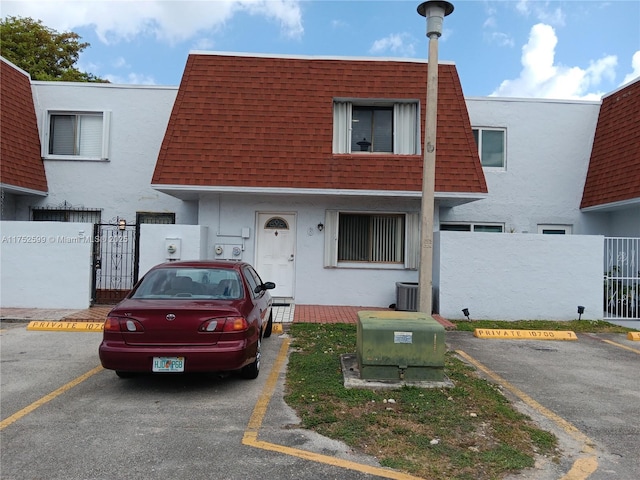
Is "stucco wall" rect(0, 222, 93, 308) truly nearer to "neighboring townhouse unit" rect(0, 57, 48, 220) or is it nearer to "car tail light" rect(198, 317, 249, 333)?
"neighboring townhouse unit" rect(0, 57, 48, 220)

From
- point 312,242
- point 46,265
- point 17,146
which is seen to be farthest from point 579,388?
point 17,146

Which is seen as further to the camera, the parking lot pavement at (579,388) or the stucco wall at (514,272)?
the stucco wall at (514,272)

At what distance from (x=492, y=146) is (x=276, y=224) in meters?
7.21

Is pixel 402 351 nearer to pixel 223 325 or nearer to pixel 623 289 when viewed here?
pixel 223 325

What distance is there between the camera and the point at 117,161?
44.3 ft

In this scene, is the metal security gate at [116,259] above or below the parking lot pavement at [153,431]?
above

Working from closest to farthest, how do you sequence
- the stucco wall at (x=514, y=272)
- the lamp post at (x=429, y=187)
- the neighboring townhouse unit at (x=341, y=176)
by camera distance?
the lamp post at (x=429, y=187)
the stucco wall at (x=514, y=272)
the neighboring townhouse unit at (x=341, y=176)

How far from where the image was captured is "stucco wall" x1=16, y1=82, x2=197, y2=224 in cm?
1341

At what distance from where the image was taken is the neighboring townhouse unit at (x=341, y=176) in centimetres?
1095

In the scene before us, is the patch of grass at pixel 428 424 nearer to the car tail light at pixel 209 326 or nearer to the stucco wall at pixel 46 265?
the car tail light at pixel 209 326

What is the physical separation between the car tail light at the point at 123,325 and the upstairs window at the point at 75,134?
980 centimetres

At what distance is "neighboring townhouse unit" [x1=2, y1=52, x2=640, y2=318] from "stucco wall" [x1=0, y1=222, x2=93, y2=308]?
1.79ft

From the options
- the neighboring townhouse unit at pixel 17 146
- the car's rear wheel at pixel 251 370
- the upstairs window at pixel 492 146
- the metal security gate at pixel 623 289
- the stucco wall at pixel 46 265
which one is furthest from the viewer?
the upstairs window at pixel 492 146

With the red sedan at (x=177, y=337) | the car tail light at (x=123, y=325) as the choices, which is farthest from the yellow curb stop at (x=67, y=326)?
the car tail light at (x=123, y=325)
